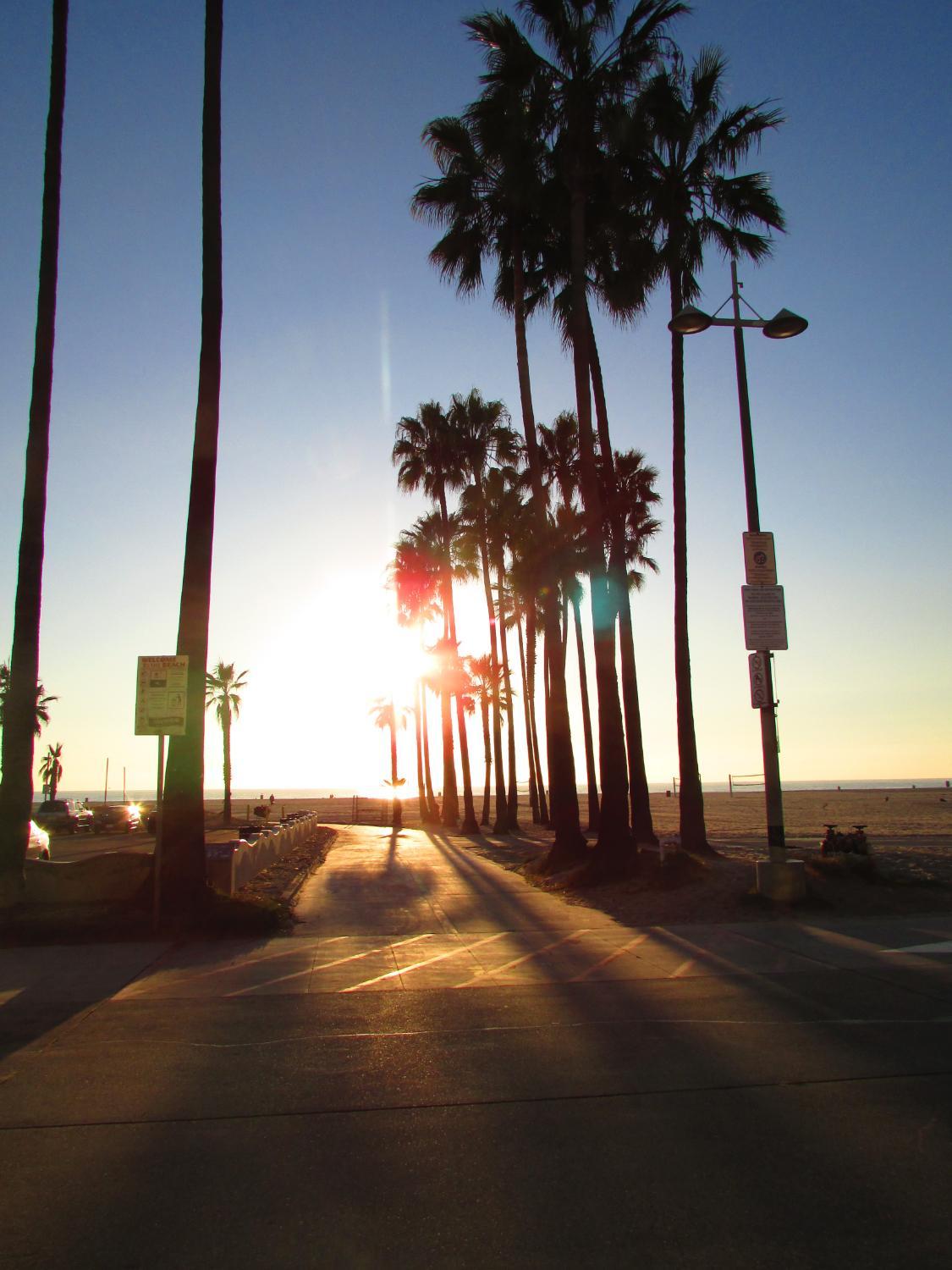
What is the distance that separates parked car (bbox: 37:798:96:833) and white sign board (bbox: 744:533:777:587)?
1510 inches

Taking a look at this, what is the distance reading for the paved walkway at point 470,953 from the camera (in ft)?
28.6

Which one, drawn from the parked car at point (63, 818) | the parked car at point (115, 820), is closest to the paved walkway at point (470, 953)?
the parked car at point (63, 818)

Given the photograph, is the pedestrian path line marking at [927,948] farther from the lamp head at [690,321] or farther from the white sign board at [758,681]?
the lamp head at [690,321]

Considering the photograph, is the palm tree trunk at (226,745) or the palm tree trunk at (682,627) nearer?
the palm tree trunk at (682,627)

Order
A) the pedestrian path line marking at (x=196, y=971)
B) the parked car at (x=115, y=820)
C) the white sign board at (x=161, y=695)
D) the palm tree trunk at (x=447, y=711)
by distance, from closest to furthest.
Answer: the pedestrian path line marking at (x=196, y=971)
the white sign board at (x=161, y=695)
the palm tree trunk at (x=447, y=711)
the parked car at (x=115, y=820)

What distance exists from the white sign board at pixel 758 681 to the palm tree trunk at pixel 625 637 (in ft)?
28.8

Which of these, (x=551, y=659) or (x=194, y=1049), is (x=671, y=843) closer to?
(x=551, y=659)

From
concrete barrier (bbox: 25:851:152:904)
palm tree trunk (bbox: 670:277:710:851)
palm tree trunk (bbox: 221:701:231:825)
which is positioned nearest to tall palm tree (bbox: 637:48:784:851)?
palm tree trunk (bbox: 670:277:710:851)

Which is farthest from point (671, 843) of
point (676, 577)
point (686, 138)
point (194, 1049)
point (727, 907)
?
point (686, 138)

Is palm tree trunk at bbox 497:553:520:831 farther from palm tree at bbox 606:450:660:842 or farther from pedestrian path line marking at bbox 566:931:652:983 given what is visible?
pedestrian path line marking at bbox 566:931:652:983

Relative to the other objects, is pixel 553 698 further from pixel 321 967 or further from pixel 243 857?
pixel 321 967

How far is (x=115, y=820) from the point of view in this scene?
151ft

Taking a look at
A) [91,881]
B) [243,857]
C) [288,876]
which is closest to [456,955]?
[91,881]

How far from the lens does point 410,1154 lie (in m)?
4.56
